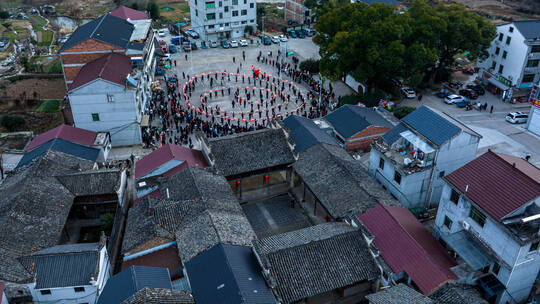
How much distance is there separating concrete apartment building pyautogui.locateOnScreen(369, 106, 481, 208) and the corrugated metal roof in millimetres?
35584

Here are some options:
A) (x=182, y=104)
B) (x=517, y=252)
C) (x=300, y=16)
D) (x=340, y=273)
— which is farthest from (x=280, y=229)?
(x=300, y=16)

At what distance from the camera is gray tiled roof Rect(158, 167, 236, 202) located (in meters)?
34.1

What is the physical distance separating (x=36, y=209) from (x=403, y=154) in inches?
1202

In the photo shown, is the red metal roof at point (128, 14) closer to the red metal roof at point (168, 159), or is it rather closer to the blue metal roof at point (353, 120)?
the red metal roof at point (168, 159)

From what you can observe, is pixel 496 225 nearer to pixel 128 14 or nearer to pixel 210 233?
pixel 210 233

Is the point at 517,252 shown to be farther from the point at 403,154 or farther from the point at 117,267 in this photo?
the point at 117,267

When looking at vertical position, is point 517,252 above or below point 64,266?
above

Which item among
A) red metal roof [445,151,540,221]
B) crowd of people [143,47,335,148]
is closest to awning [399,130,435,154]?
red metal roof [445,151,540,221]

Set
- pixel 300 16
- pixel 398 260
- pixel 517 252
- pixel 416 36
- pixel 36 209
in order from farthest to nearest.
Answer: pixel 300 16
pixel 416 36
pixel 36 209
pixel 398 260
pixel 517 252

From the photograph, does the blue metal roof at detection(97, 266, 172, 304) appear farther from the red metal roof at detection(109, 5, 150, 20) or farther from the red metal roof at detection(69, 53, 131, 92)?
the red metal roof at detection(109, 5, 150, 20)

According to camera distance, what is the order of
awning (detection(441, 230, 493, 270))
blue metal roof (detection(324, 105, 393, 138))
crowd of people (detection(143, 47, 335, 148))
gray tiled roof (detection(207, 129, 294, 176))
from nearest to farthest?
awning (detection(441, 230, 493, 270))
gray tiled roof (detection(207, 129, 294, 176))
blue metal roof (detection(324, 105, 393, 138))
crowd of people (detection(143, 47, 335, 148))

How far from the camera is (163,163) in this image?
37.7 m

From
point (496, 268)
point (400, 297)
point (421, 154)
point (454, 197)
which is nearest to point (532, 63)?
point (421, 154)

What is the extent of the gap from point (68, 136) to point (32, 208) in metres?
12.2
